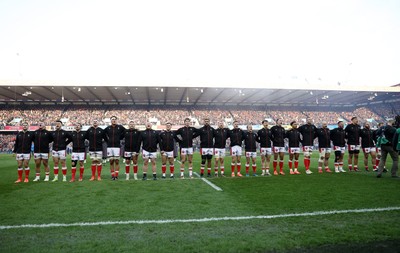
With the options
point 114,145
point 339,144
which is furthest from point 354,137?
point 114,145

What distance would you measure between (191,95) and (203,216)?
125 feet

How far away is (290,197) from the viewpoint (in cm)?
696

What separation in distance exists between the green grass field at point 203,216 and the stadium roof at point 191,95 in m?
30.6

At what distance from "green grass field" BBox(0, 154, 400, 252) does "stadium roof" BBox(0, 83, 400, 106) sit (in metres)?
30.6

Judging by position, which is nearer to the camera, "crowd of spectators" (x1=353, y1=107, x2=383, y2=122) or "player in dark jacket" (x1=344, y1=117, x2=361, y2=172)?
"player in dark jacket" (x1=344, y1=117, x2=361, y2=172)

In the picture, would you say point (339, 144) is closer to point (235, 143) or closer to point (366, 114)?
point (235, 143)

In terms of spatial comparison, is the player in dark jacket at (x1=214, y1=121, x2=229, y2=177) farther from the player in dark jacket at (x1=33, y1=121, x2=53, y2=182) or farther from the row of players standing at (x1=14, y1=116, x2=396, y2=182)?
the player in dark jacket at (x1=33, y1=121, x2=53, y2=182)

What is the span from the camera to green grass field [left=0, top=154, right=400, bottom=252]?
12.8 feet

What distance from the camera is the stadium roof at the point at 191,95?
3872cm

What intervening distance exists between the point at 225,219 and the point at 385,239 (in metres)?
2.52

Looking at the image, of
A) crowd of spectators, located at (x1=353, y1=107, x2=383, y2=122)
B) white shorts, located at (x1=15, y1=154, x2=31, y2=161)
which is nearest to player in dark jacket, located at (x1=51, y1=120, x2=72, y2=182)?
white shorts, located at (x1=15, y1=154, x2=31, y2=161)

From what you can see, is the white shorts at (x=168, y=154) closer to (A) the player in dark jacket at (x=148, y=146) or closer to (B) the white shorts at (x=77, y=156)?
(A) the player in dark jacket at (x=148, y=146)

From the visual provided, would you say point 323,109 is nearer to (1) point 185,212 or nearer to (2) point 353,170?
(2) point 353,170

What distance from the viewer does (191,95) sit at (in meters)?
43.0
